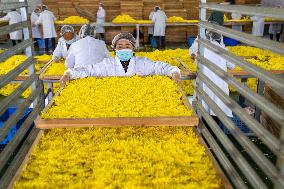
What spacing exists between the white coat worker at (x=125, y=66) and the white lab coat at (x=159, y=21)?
902 cm

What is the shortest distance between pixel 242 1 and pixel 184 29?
11.0 feet

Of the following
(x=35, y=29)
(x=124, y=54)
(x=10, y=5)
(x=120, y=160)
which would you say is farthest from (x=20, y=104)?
(x=35, y=29)

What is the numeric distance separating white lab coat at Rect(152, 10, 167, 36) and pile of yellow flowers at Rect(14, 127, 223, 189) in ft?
34.6

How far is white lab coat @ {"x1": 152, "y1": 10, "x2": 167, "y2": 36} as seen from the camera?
41.6 ft

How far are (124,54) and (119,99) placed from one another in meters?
0.97

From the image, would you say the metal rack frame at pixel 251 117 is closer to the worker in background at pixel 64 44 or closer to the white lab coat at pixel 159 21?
the worker in background at pixel 64 44

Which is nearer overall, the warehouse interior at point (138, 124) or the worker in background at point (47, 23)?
the warehouse interior at point (138, 124)

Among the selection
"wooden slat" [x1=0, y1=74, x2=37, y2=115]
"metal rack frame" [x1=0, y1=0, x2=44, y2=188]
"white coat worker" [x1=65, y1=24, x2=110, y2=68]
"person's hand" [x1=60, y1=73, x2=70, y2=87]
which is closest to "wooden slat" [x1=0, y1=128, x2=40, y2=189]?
"metal rack frame" [x1=0, y1=0, x2=44, y2=188]

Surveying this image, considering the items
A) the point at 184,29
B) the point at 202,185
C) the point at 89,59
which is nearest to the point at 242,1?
the point at 184,29

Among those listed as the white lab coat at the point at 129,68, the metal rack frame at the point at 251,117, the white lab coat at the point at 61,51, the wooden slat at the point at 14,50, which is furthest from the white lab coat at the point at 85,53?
the metal rack frame at the point at 251,117

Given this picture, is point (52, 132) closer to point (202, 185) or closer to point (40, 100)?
point (40, 100)

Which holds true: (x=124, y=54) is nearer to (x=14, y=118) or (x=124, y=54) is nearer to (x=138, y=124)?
(x=138, y=124)

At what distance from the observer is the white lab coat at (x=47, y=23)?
492 inches

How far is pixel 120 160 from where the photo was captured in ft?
6.95
